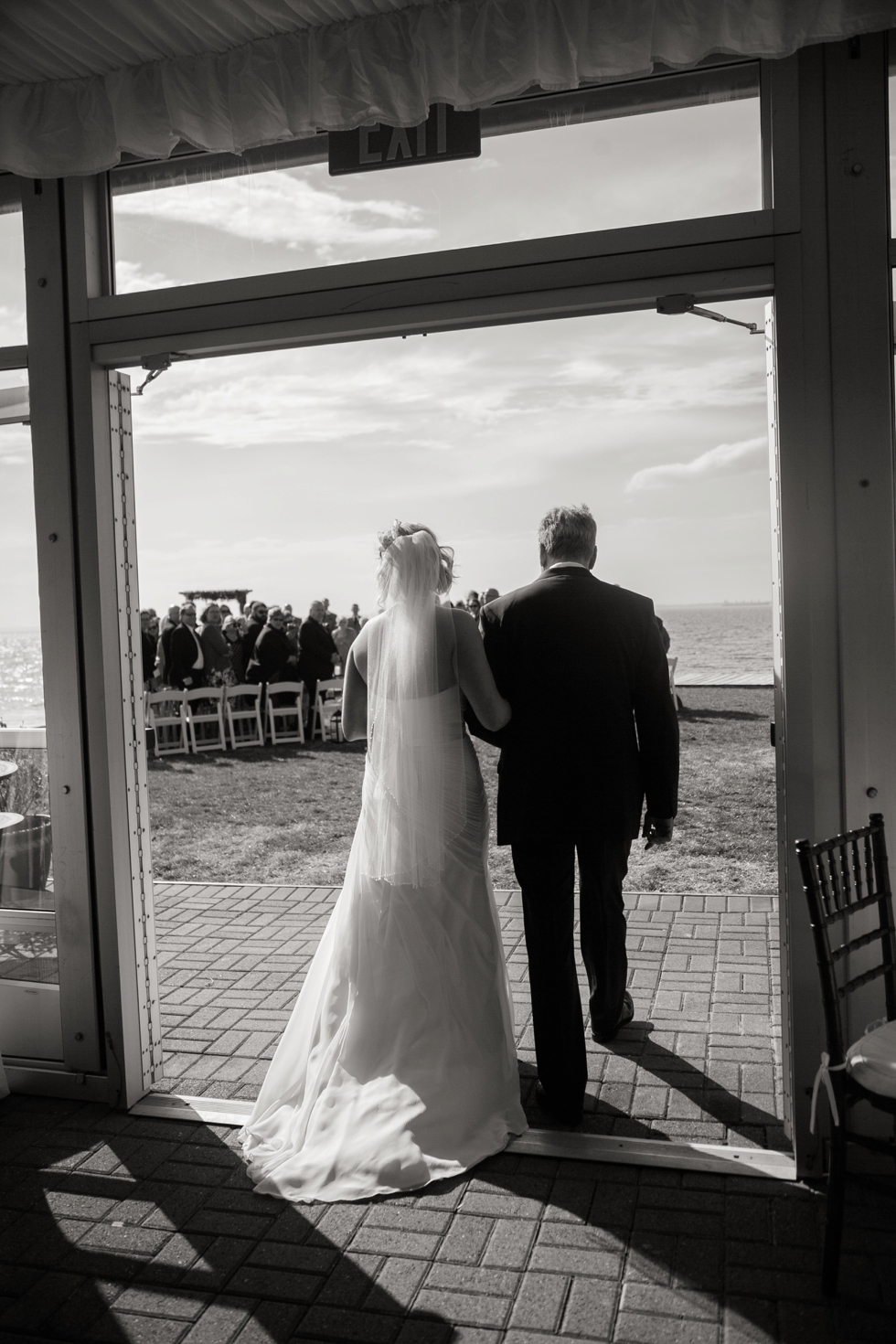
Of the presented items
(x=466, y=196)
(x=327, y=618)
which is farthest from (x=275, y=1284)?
(x=327, y=618)

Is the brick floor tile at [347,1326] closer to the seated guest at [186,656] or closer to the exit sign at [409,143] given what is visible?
the exit sign at [409,143]

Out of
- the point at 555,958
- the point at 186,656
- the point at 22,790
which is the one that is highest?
the point at 186,656

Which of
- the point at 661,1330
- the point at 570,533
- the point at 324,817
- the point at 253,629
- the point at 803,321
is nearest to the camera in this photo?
the point at 661,1330

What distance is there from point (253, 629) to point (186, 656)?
1.40 m

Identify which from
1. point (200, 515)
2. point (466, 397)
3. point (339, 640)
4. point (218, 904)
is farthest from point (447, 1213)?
point (466, 397)

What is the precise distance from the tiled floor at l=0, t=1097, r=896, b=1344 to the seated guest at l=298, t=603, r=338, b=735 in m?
11.0

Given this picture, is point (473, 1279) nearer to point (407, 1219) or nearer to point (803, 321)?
point (407, 1219)

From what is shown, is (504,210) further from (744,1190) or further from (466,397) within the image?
(466,397)

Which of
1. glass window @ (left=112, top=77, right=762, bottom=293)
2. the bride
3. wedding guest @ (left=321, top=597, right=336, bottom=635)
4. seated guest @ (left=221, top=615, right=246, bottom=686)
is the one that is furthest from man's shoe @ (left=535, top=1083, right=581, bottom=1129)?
seated guest @ (left=221, top=615, right=246, bottom=686)

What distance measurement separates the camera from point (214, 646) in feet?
47.1

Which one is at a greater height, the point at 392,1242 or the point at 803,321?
the point at 803,321

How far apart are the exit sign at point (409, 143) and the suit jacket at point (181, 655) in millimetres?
10597

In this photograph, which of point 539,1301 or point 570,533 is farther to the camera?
point 570,533

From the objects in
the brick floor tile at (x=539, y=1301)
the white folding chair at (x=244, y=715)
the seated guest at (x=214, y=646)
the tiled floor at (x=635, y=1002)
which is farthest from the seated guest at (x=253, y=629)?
the brick floor tile at (x=539, y=1301)
